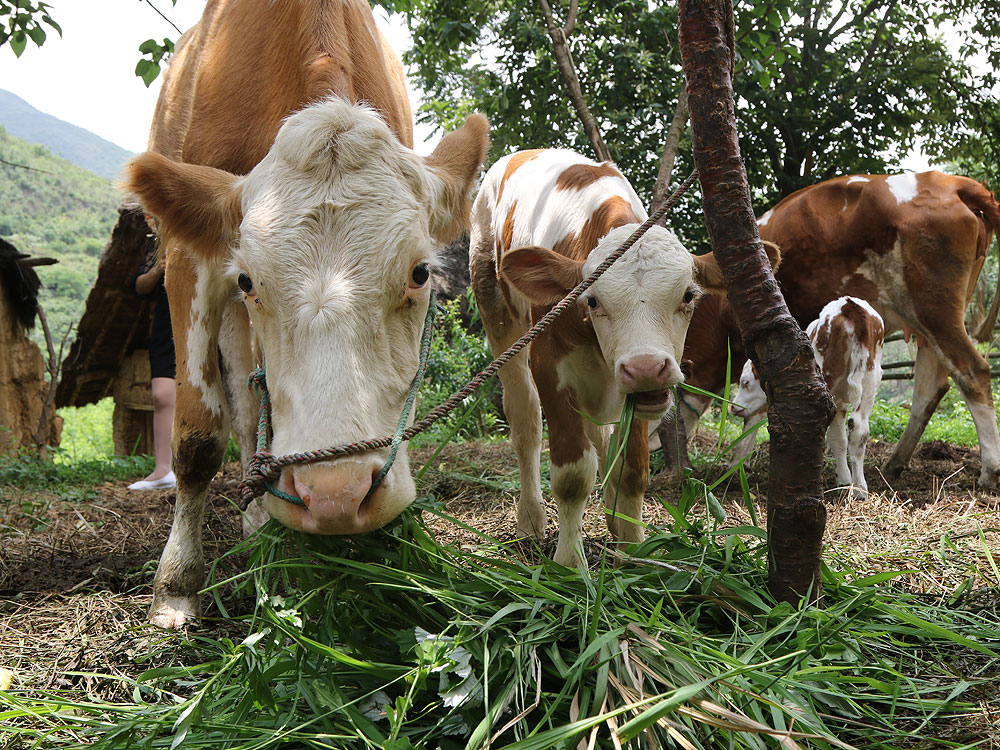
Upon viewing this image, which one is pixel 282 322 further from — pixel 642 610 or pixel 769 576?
pixel 769 576

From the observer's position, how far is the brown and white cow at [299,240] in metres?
2.16

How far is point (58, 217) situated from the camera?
5912 cm

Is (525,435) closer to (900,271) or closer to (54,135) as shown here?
(900,271)

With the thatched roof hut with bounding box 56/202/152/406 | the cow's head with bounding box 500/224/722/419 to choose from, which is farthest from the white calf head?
the thatched roof hut with bounding box 56/202/152/406

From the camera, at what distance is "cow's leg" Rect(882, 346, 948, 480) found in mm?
6000

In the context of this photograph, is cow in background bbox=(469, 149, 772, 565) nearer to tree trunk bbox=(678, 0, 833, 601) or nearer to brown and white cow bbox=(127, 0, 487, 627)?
tree trunk bbox=(678, 0, 833, 601)

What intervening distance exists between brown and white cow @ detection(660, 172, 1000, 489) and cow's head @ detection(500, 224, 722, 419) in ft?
8.38

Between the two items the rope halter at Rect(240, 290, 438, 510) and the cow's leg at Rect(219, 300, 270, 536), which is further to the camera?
the cow's leg at Rect(219, 300, 270, 536)

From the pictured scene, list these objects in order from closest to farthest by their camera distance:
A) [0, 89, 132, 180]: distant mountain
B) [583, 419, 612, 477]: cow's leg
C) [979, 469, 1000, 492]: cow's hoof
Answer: [583, 419, 612, 477]: cow's leg, [979, 469, 1000, 492]: cow's hoof, [0, 89, 132, 180]: distant mountain

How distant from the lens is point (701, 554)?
8.02 feet

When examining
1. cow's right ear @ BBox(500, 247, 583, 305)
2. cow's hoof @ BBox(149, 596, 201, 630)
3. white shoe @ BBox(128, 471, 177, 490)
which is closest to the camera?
cow's hoof @ BBox(149, 596, 201, 630)

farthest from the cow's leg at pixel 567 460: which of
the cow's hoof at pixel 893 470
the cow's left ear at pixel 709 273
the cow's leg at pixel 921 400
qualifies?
the cow's leg at pixel 921 400

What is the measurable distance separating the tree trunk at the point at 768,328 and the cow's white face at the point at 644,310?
2.07 feet

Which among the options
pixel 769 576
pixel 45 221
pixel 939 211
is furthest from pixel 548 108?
pixel 45 221
